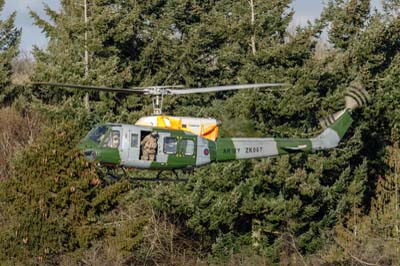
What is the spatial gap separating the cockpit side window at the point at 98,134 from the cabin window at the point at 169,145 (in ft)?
4.16

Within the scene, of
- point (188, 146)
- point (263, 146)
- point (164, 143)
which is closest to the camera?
point (164, 143)

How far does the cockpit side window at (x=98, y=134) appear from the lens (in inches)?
725

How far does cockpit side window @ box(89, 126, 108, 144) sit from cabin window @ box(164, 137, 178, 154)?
4.16ft

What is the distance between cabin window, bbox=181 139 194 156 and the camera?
62.6 feet

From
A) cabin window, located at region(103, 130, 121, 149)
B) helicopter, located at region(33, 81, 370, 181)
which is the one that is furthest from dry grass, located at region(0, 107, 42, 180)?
cabin window, located at region(103, 130, 121, 149)

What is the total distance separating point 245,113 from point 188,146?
1469cm

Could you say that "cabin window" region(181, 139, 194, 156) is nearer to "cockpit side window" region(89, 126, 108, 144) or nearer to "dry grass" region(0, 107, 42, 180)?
"cockpit side window" region(89, 126, 108, 144)

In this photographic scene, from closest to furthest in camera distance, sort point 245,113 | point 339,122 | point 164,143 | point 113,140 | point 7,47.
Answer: point 113,140
point 164,143
point 339,122
point 245,113
point 7,47

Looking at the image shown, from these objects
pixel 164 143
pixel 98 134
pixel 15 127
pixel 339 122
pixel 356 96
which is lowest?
pixel 164 143

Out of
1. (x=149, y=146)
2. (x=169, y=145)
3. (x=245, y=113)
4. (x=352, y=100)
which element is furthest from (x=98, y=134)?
(x=245, y=113)

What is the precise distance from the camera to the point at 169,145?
1886cm

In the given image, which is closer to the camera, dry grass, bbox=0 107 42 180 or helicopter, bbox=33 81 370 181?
helicopter, bbox=33 81 370 181

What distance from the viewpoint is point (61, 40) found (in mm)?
36438

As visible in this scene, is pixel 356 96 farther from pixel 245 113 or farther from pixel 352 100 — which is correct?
pixel 245 113
